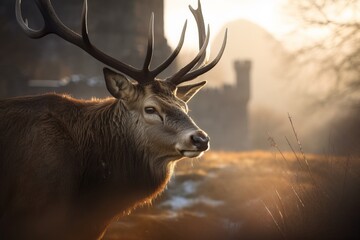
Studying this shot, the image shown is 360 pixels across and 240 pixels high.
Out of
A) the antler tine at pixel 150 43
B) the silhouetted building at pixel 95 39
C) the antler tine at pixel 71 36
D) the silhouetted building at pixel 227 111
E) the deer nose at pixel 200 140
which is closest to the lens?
the deer nose at pixel 200 140

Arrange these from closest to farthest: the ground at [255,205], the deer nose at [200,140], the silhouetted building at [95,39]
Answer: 1. the deer nose at [200,140]
2. the ground at [255,205]
3. the silhouetted building at [95,39]

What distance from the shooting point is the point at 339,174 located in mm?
7184

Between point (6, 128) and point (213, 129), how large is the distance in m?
44.6

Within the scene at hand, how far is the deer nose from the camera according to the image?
15.9 feet

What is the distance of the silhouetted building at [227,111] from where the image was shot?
48281mm

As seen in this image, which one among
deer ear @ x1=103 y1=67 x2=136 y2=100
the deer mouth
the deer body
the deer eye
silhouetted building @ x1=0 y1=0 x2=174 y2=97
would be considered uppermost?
deer ear @ x1=103 y1=67 x2=136 y2=100

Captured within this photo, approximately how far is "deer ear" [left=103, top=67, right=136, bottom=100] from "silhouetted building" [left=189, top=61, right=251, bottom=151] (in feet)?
136

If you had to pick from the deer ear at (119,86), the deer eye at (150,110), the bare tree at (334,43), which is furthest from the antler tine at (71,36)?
the bare tree at (334,43)

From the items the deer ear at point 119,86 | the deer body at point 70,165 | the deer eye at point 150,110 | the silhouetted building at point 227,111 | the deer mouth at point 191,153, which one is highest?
the deer ear at point 119,86

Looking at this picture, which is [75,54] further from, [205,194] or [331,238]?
[331,238]

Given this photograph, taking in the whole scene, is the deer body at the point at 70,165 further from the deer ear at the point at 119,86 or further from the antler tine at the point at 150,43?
the antler tine at the point at 150,43

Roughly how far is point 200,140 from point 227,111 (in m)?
45.5

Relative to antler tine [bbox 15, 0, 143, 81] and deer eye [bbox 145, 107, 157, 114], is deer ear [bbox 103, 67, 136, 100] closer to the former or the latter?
antler tine [bbox 15, 0, 143, 81]

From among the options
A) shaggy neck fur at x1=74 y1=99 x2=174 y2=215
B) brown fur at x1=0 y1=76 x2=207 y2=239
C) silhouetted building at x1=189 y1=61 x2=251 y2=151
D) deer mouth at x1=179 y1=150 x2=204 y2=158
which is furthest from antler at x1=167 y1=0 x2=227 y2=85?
silhouetted building at x1=189 y1=61 x2=251 y2=151
